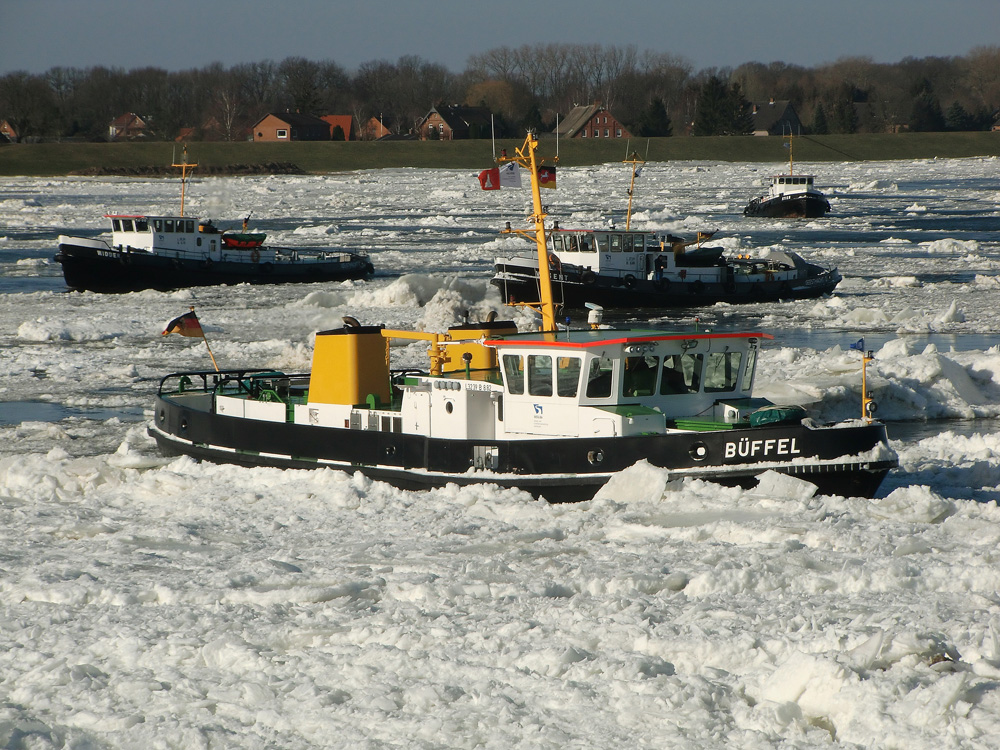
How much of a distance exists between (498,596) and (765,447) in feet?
12.8

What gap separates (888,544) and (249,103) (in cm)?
11042

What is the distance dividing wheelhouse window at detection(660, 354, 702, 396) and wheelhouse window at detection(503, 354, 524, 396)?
1.57m

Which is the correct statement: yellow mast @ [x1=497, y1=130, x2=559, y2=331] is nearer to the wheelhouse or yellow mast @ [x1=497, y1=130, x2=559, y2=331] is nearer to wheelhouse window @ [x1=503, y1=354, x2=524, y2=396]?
wheelhouse window @ [x1=503, y1=354, x2=524, y2=396]

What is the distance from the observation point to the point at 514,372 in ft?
42.4

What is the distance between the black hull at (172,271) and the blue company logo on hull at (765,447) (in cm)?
2642

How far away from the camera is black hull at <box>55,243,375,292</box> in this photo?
3416 cm

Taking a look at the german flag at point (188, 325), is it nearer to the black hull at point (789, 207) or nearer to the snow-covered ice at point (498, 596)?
the snow-covered ice at point (498, 596)

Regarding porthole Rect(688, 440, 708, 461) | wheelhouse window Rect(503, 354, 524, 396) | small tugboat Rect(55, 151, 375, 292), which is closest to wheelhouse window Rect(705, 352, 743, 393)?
porthole Rect(688, 440, 708, 461)

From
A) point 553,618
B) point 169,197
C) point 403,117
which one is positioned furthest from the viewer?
point 403,117

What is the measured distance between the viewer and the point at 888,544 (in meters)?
10.4

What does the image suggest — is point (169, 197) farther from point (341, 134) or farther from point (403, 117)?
point (403, 117)

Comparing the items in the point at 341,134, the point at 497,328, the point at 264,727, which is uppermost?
the point at 341,134

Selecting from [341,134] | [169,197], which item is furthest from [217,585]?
[341,134]

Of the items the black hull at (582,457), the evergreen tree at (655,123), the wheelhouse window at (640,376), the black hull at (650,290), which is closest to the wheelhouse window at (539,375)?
the black hull at (582,457)
